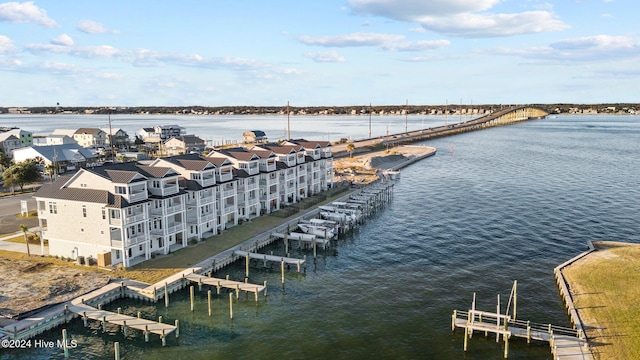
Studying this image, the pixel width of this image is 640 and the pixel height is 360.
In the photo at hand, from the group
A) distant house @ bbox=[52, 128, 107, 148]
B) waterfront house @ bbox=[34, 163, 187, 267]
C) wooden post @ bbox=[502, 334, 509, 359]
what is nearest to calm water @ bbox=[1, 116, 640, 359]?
wooden post @ bbox=[502, 334, 509, 359]

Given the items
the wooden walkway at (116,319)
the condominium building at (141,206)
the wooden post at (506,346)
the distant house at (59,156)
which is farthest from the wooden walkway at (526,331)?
the distant house at (59,156)

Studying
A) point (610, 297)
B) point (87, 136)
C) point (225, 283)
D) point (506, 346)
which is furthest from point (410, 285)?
point (87, 136)

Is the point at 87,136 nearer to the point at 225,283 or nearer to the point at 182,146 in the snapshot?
the point at 182,146

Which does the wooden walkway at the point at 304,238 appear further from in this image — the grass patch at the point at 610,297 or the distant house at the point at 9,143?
the distant house at the point at 9,143

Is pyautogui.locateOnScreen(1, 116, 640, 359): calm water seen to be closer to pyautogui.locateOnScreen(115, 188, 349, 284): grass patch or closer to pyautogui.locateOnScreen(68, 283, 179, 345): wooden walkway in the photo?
pyautogui.locateOnScreen(68, 283, 179, 345): wooden walkway

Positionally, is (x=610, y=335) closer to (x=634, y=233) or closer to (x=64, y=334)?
(x=634, y=233)

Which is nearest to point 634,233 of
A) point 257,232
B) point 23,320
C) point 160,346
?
point 257,232
